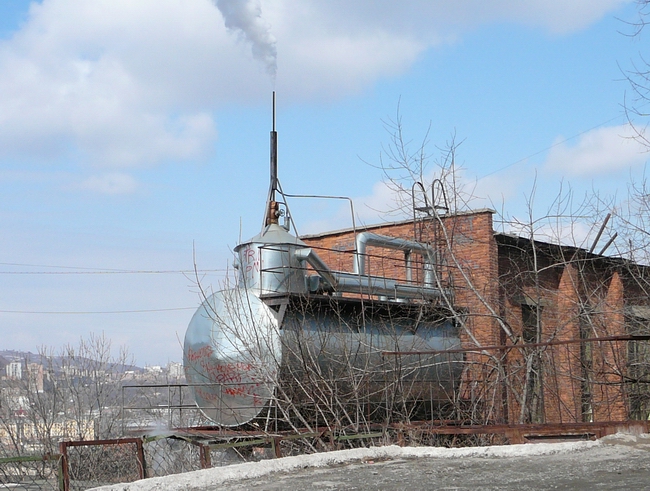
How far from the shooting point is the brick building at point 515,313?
16.1 meters

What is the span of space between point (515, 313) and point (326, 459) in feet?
35.8

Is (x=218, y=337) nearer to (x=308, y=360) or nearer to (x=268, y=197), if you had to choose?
(x=308, y=360)

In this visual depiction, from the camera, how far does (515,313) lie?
58.5ft

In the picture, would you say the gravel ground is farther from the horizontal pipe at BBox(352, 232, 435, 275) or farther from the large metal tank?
the horizontal pipe at BBox(352, 232, 435, 275)

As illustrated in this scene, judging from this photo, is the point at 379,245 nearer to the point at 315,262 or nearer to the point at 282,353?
the point at 315,262

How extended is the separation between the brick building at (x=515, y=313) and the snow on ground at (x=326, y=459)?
22.8ft

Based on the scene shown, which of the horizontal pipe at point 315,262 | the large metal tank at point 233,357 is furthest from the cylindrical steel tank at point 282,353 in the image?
the horizontal pipe at point 315,262

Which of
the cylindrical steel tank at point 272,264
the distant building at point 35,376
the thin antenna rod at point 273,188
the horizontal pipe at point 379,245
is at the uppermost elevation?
the thin antenna rod at point 273,188

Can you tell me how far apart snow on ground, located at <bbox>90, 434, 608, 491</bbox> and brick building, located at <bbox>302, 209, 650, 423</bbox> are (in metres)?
6.96

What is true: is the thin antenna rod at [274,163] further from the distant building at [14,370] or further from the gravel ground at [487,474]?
the distant building at [14,370]

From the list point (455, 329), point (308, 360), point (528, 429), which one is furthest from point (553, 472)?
point (455, 329)

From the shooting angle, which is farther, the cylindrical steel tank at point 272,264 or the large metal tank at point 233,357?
the cylindrical steel tank at point 272,264

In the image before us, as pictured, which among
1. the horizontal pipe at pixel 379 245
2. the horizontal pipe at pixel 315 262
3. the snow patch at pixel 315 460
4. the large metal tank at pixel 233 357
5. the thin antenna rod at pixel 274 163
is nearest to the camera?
the snow patch at pixel 315 460

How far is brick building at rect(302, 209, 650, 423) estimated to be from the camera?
1612cm
